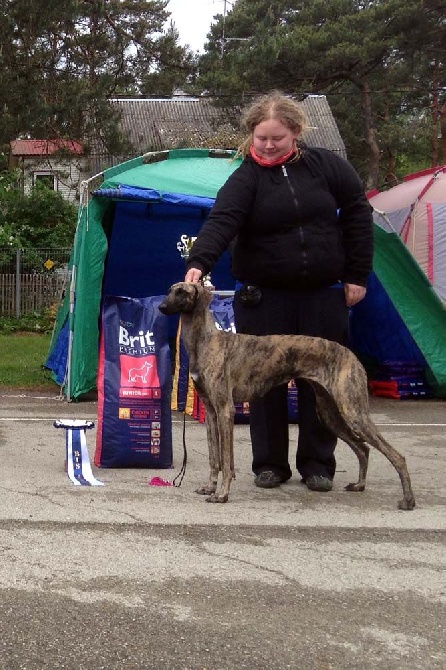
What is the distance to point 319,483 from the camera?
526cm

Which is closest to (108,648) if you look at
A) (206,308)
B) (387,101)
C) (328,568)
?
(328,568)

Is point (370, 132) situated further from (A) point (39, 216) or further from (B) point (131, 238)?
(B) point (131, 238)

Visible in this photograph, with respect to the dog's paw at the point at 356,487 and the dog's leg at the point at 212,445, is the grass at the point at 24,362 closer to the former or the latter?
the dog's leg at the point at 212,445

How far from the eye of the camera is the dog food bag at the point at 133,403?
588cm

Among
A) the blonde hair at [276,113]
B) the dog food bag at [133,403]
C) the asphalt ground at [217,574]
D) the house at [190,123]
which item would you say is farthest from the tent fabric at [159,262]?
the house at [190,123]

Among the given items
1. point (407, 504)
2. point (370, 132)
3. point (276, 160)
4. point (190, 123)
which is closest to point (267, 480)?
point (407, 504)

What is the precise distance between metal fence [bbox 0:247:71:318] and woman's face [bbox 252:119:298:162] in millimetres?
13428

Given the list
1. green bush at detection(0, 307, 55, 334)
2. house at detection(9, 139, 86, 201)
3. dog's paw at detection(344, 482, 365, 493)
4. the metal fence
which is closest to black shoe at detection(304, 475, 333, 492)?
dog's paw at detection(344, 482, 365, 493)

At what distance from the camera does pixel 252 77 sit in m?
28.3

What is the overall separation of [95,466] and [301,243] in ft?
6.59

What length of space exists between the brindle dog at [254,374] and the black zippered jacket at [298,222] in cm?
38

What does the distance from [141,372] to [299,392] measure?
47.2 inches

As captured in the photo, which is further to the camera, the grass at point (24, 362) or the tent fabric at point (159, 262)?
the grass at point (24, 362)

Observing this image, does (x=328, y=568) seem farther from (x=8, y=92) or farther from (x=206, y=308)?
(x=8, y=92)
